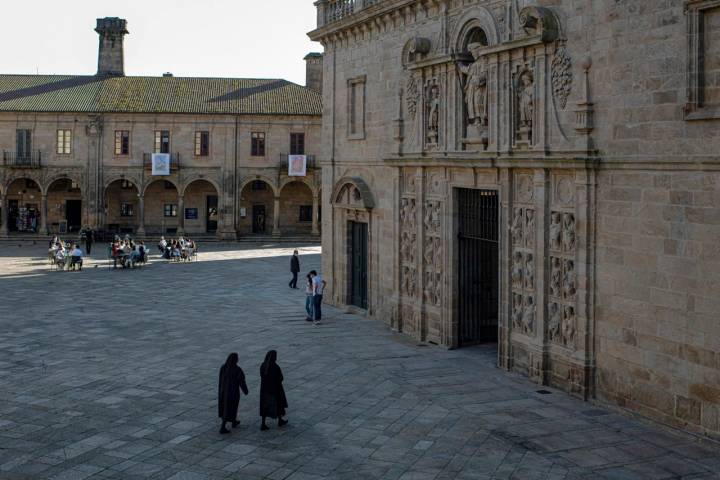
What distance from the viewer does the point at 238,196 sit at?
55.2 meters

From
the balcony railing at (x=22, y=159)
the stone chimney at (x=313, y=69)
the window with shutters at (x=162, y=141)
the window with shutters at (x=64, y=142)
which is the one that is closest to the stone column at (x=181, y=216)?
the window with shutters at (x=162, y=141)

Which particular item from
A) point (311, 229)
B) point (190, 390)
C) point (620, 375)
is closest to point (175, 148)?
point (311, 229)

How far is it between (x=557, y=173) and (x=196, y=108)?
4113 cm

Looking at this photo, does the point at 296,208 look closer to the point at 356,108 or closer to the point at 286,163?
the point at 286,163

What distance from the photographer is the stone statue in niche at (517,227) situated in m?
18.0

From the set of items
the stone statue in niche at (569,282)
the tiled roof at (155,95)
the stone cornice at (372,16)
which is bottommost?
the stone statue in niche at (569,282)

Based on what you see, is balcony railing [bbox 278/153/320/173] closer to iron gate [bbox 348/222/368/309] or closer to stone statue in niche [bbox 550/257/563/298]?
iron gate [bbox 348/222/368/309]

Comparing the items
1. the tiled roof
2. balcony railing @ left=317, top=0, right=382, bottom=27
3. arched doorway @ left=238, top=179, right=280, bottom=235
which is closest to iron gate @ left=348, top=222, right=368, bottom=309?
balcony railing @ left=317, top=0, right=382, bottom=27

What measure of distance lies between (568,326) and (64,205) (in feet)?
153

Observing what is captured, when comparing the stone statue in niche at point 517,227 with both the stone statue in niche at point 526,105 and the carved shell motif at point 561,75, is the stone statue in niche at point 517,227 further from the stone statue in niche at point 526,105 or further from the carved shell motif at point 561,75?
the carved shell motif at point 561,75

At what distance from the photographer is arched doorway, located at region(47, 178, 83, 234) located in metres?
56.2

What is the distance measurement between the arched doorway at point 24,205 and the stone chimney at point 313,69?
20.0m

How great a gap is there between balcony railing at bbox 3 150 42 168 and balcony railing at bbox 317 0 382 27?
1264 inches

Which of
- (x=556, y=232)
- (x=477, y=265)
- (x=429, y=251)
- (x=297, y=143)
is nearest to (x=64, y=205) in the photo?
(x=297, y=143)
